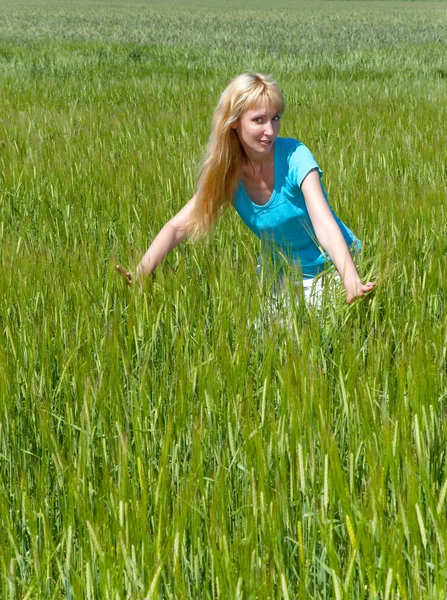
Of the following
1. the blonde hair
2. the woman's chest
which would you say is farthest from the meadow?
the woman's chest

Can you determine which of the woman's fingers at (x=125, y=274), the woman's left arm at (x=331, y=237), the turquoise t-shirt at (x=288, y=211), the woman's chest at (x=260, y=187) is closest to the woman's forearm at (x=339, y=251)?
the woman's left arm at (x=331, y=237)

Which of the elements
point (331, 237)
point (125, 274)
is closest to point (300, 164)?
point (331, 237)

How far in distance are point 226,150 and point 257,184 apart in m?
0.14

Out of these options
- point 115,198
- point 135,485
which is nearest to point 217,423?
point 135,485

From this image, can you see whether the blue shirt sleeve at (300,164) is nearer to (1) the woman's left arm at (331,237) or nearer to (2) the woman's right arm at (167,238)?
(1) the woman's left arm at (331,237)

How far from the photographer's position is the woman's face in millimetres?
2371

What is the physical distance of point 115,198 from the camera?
11.5 ft

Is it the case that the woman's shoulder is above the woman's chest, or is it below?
above

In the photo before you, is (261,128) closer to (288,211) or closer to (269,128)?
(269,128)

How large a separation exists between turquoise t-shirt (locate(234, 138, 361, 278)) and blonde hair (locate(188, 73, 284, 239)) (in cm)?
7

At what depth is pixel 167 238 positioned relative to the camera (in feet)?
8.07

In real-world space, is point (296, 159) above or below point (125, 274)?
above

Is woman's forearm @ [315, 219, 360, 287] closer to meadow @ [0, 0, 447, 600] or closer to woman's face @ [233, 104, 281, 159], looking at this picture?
meadow @ [0, 0, 447, 600]

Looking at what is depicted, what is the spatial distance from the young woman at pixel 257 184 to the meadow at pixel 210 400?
0.39ft
